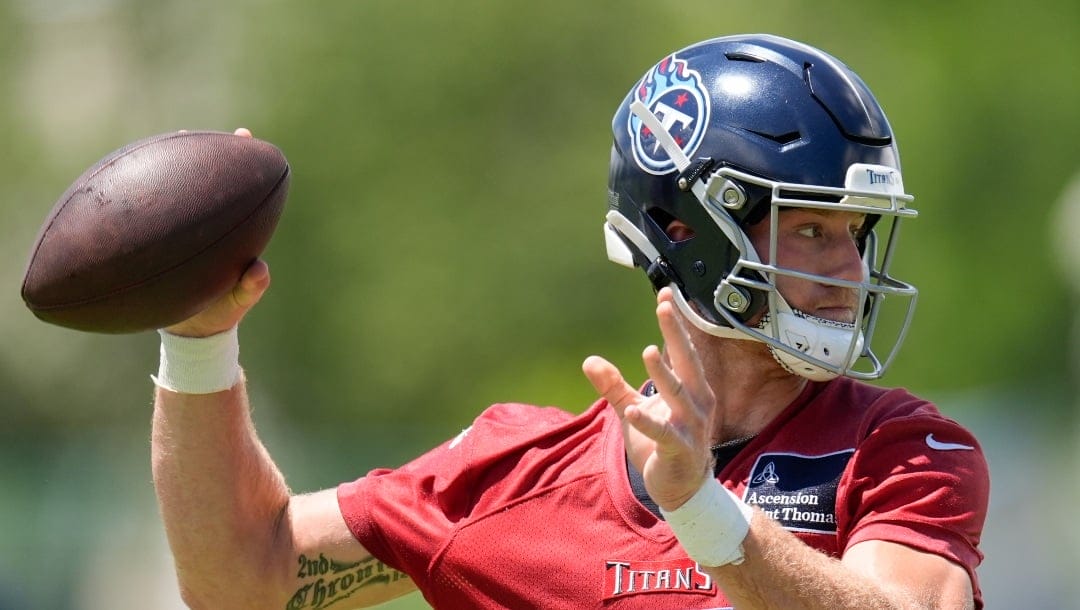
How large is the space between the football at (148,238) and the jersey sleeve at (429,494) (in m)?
0.58

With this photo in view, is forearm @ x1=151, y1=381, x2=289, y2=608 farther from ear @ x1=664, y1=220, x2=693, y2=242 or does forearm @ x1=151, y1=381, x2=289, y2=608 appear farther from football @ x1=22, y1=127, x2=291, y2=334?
ear @ x1=664, y1=220, x2=693, y2=242

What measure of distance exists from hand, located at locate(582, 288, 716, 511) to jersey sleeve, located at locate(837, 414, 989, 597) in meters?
0.42

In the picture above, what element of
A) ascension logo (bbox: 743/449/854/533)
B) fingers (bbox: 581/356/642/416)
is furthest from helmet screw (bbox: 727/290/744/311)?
fingers (bbox: 581/356/642/416)

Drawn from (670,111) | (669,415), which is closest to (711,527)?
(669,415)

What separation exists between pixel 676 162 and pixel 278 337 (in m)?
14.0

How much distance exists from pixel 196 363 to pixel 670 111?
1.09 metres

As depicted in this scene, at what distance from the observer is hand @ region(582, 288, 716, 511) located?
2.38m

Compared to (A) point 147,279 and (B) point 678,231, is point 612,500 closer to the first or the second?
(B) point 678,231

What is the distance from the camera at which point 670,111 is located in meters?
3.14

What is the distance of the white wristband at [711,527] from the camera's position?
243 centimetres

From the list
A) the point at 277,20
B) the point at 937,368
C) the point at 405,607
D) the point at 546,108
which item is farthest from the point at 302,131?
the point at 405,607

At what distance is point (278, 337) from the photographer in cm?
1669

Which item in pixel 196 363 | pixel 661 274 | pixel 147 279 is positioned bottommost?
pixel 196 363

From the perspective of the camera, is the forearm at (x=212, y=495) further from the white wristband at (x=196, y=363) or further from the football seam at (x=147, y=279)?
the football seam at (x=147, y=279)
